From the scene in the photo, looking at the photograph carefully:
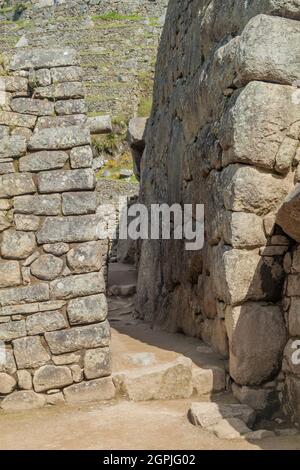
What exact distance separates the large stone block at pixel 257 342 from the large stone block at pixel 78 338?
1322 millimetres

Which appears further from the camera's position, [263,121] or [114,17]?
[114,17]

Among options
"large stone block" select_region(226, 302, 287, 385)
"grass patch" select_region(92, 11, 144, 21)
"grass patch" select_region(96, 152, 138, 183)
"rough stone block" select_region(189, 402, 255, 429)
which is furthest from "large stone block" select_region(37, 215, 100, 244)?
"grass patch" select_region(92, 11, 144, 21)

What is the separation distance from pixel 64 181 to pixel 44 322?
140 centimetres

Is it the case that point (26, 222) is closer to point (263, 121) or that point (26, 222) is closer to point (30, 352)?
point (30, 352)

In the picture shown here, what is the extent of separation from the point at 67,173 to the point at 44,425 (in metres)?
2.41

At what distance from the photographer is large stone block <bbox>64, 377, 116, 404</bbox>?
5.91 meters

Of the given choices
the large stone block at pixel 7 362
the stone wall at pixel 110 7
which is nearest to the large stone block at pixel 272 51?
the large stone block at pixel 7 362

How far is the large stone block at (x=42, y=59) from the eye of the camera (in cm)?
618

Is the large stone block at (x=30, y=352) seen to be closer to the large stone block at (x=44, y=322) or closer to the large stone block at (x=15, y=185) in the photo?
the large stone block at (x=44, y=322)

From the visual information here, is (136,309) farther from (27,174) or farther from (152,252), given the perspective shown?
(27,174)

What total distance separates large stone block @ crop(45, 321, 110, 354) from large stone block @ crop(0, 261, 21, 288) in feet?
1.99

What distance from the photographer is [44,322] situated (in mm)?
5883

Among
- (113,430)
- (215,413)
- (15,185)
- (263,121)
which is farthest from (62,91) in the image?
(215,413)

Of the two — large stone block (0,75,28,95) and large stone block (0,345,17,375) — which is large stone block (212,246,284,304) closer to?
large stone block (0,345,17,375)
